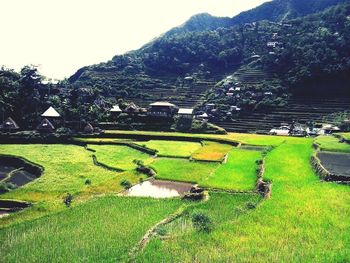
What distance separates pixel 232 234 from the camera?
14.0 metres

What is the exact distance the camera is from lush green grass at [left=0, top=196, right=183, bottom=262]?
13086 millimetres

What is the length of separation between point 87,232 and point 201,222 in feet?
13.3

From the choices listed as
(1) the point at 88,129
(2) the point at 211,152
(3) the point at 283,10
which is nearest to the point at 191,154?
(2) the point at 211,152

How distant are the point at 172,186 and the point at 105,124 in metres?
29.4

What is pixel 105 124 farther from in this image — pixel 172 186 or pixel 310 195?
pixel 310 195

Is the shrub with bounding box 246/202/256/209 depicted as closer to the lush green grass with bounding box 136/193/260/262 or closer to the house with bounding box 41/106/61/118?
the lush green grass with bounding box 136/193/260/262

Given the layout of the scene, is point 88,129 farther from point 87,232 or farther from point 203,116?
point 87,232

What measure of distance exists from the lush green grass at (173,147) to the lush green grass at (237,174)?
471cm

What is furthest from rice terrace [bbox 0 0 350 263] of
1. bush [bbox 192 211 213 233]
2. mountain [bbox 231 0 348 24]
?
mountain [bbox 231 0 348 24]

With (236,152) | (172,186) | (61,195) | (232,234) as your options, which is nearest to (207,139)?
(236,152)

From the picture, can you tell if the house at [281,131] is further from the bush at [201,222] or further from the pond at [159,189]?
the bush at [201,222]

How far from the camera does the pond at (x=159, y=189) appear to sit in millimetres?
23569

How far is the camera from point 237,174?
86.4 ft

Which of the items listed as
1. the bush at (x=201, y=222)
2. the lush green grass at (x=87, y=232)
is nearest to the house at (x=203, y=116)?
the lush green grass at (x=87, y=232)
